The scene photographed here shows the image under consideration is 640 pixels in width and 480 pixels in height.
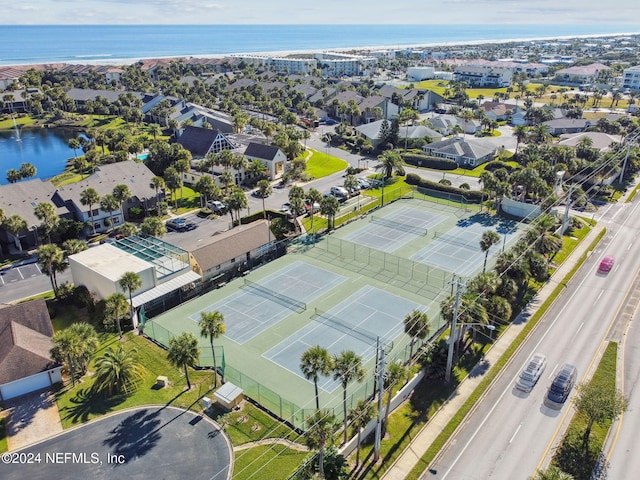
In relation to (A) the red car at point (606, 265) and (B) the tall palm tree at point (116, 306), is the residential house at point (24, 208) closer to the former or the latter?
(B) the tall palm tree at point (116, 306)

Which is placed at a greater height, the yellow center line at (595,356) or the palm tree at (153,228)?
the palm tree at (153,228)

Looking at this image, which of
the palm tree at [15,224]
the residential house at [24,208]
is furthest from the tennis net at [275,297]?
the residential house at [24,208]

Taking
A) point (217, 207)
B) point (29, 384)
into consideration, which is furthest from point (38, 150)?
point (29, 384)

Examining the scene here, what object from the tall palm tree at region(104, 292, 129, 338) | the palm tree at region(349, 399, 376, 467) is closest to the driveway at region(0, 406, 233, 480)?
the palm tree at region(349, 399, 376, 467)

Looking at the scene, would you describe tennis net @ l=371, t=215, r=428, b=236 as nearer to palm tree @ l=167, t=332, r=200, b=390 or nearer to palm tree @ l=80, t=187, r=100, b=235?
palm tree @ l=80, t=187, r=100, b=235

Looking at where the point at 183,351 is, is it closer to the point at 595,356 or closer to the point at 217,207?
the point at 595,356

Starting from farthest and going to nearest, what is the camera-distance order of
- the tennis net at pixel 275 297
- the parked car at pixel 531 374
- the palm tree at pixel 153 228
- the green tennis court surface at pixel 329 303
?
the palm tree at pixel 153 228 < the tennis net at pixel 275 297 < the green tennis court surface at pixel 329 303 < the parked car at pixel 531 374

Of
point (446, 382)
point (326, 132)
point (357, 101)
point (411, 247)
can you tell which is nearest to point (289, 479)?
point (446, 382)
